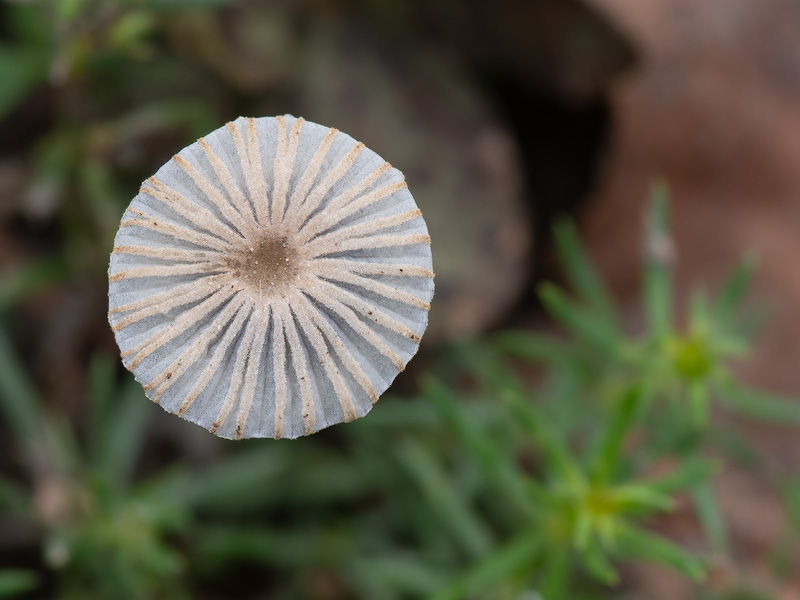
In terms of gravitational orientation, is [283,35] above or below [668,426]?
above

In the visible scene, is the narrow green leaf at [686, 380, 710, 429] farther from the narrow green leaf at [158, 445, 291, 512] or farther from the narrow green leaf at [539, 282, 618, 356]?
the narrow green leaf at [158, 445, 291, 512]

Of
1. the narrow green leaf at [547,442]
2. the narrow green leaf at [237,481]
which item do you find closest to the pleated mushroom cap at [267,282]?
the narrow green leaf at [547,442]

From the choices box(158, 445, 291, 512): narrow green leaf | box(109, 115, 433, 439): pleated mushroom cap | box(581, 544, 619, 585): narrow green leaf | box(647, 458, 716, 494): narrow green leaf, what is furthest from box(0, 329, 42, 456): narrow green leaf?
box(647, 458, 716, 494): narrow green leaf

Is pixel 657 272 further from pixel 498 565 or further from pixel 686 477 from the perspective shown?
pixel 498 565

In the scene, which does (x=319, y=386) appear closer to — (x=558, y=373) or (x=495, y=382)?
(x=495, y=382)

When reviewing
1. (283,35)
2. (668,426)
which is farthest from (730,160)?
(283,35)

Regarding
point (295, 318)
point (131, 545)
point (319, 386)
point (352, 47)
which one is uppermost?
point (352, 47)
